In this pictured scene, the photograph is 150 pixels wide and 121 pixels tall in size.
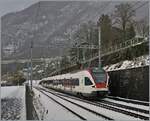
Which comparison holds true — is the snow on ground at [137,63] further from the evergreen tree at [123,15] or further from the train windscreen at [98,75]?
the evergreen tree at [123,15]

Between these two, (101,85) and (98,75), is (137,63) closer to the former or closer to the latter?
(98,75)

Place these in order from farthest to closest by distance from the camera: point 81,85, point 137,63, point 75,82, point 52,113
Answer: point 137,63 → point 75,82 → point 81,85 → point 52,113

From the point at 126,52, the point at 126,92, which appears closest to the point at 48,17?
the point at 126,52

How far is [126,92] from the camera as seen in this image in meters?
29.1

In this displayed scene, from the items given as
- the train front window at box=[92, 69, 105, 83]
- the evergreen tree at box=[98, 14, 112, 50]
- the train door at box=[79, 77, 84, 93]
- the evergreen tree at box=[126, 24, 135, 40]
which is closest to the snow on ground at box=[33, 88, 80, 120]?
the train front window at box=[92, 69, 105, 83]

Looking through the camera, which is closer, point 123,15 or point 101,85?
point 101,85

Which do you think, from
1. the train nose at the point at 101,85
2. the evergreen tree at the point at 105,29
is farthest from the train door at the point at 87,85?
the evergreen tree at the point at 105,29

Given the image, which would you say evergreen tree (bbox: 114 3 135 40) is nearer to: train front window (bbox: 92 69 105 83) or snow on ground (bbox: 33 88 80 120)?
train front window (bbox: 92 69 105 83)

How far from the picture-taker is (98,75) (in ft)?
93.1

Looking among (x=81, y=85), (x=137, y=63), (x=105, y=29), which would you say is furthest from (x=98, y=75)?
(x=105, y=29)

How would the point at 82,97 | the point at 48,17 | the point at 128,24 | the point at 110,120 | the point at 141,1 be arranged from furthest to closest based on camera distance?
the point at 128,24 → the point at 48,17 → the point at 82,97 → the point at 141,1 → the point at 110,120

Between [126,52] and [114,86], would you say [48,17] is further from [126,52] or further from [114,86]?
[114,86]

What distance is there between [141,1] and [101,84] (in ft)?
22.1

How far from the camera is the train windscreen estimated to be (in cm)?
2811
